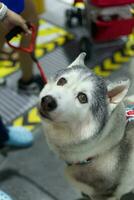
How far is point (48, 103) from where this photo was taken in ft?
3.77

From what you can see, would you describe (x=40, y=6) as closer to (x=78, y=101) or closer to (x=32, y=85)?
(x=32, y=85)

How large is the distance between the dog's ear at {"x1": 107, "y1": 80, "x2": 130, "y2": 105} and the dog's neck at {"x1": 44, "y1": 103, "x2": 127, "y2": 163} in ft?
0.13

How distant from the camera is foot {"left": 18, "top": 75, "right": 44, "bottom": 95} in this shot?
2.30 m

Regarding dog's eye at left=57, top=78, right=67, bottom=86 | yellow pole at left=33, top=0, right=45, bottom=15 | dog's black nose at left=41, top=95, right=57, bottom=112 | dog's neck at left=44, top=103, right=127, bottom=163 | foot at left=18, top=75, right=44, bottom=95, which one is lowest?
foot at left=18, top=75, right=44, bottom=95

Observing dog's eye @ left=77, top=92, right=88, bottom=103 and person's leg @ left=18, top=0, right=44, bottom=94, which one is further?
person's leg @ left=18, top=0, right=44, bottom=94

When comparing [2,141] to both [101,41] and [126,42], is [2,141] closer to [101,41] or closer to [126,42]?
[101,41]

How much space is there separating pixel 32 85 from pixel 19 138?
430 mm

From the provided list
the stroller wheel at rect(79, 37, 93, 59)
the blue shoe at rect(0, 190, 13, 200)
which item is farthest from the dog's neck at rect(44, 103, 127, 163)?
the stroller wheel at rect(79, 37, 93, 59)

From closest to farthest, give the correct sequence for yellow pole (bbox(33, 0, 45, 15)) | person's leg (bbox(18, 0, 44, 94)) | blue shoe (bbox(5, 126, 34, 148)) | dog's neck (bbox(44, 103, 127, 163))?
1. dog's neck (bbox(44, 103, 127, 163))
2. blue shoe (bbox(5, 126, 34, 148))
3. person's leg (bbox(18, 0, 44, 94))
4. yellow pole (bbox(33, 0, 45, 15))

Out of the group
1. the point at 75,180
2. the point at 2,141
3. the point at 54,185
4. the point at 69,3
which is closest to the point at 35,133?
the point at 2,141

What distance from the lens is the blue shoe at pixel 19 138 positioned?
199 cm

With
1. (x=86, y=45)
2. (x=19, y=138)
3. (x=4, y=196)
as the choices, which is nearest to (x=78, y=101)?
(x=4, y=196)

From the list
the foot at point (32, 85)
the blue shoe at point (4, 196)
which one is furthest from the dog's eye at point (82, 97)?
the foot at point (32, 85)

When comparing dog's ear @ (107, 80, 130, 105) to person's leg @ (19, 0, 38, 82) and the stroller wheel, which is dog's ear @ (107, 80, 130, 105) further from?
the stroller wheel
